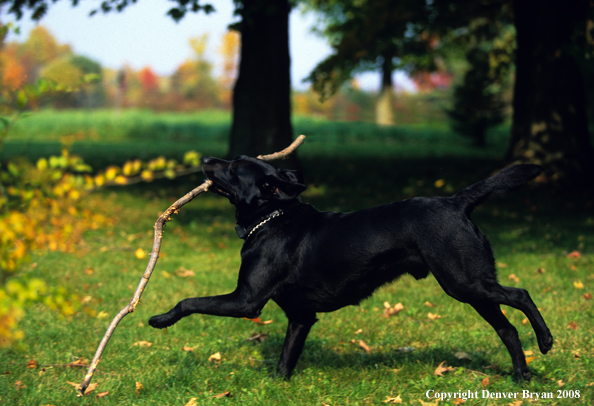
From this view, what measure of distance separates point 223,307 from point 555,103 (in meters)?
10.8

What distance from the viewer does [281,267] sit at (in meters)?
3.74

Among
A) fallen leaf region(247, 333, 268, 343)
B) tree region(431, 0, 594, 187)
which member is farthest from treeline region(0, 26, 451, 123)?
fallen leaf region(247, 333, 268, 343)

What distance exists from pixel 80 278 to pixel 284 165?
20.7 ft

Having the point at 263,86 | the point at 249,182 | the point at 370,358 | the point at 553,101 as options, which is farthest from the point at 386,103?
the point at 249,182

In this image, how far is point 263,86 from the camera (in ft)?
42.2

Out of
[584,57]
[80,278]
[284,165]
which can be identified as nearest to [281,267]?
[80,278]

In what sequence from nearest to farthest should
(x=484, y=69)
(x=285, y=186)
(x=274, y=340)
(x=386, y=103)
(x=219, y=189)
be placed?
1. (x=285, y=186)
2. (x=219, y=189)
3. (x=274, y=340)
4. (x=484, y=69)
5. (x=386, y=103)

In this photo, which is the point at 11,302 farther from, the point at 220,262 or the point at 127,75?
the point at 127,75

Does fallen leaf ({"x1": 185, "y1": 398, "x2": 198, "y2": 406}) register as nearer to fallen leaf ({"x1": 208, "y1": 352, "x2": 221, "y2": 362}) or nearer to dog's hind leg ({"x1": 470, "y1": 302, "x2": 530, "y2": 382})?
fallen leaf ({"x1": 208, "y1": 352, "x2": 221, "y2": 362})

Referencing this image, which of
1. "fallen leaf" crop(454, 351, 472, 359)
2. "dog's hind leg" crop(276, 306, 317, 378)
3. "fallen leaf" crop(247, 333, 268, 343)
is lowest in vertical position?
"fallen leaf" crop(247, 333, 268, 343)

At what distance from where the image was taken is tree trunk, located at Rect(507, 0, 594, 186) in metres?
11.9

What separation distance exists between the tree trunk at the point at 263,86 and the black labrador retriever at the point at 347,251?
8920mm

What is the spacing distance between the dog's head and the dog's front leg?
602 millimetres

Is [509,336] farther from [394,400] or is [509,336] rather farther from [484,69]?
[484,69]
